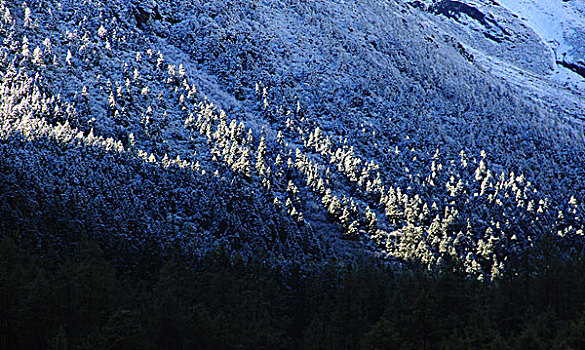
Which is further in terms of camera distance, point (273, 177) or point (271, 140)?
point (271, 140)

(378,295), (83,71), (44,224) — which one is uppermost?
(378,295)

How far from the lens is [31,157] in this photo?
227 feet

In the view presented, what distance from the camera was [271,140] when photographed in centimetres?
9731

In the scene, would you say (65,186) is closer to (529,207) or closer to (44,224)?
(44,224)

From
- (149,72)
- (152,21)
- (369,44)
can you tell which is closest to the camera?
(149,72)

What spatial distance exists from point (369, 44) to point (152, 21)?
54.4 metres

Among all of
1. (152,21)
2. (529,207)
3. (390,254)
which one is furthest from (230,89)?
(529,207)

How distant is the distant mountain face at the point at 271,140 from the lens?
7219 centimetres

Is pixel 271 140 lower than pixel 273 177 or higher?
higher

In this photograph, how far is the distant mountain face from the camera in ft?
237

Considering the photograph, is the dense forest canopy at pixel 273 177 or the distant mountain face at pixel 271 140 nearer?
the dense forest canopy at pixel 273 177

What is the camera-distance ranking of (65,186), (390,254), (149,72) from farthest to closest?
(149,72)
(390,254)
(65,186)

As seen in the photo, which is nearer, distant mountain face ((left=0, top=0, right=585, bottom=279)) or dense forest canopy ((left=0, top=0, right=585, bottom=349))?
dense forest canopy ((left=0, top=0, right=585, bottom=349))

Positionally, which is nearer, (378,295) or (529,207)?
(378,295)
